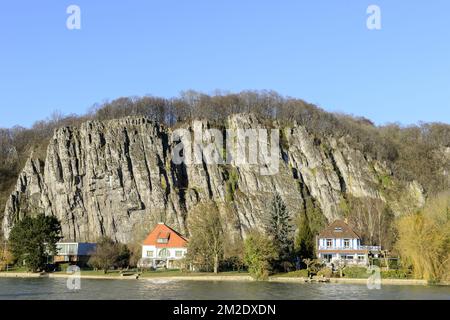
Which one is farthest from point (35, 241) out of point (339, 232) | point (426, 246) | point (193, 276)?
point (426, 246)

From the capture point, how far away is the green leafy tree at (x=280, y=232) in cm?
5938

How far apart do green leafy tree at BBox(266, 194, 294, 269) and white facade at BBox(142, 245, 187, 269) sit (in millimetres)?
16859

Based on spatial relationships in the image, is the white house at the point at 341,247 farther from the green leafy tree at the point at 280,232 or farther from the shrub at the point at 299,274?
the shrub at the point at 299,274

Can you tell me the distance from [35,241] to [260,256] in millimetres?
29863

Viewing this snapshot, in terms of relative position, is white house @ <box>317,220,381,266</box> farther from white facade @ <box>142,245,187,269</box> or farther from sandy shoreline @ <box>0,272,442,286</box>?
white facade @ <box>142,245,187,269</box>

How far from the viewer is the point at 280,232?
62.3 metres

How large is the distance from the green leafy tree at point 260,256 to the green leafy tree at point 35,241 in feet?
89.4

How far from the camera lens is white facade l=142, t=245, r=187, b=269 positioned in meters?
75.8

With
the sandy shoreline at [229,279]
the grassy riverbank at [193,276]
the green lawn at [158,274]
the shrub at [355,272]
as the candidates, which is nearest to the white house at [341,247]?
the shrub at [355,272]

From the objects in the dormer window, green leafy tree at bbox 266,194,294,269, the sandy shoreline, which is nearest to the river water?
the sandy shoreline

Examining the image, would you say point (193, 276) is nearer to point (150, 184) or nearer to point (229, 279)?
point (229, 279)

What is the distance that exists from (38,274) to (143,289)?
28223 mm
